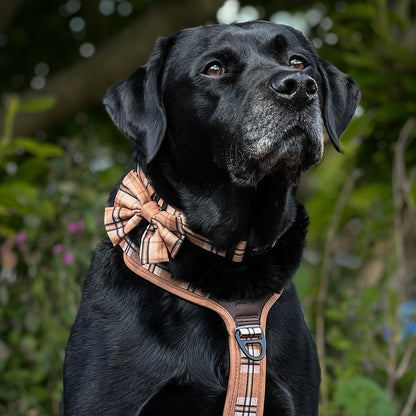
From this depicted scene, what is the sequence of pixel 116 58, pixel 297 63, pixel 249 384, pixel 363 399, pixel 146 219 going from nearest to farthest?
pixel 249 384, pixel 146 219, pixel 297 63, pixel 363 399, pixel 116 58

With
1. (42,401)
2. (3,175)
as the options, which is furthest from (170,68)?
(42,401)

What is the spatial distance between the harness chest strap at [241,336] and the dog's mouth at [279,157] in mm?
371

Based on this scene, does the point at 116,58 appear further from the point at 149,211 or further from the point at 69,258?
the point at 149,211

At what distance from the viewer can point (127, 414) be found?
211cm

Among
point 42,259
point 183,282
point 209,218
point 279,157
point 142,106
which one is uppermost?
point 142,106

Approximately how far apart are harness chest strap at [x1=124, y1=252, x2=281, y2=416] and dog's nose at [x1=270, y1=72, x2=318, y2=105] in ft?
1.99

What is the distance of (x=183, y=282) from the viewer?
2.28 meters

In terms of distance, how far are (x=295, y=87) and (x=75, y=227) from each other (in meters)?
2.23

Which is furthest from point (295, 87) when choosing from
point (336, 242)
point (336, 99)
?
point (336, 242)

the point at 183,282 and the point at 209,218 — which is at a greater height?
the point at 209,218

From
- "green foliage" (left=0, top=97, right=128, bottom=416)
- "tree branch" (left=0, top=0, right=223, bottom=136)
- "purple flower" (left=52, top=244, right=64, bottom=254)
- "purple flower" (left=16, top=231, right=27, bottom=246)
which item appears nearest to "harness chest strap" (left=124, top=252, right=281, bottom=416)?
"green foliage" (left=0, top=97, right=128, bottom=416)

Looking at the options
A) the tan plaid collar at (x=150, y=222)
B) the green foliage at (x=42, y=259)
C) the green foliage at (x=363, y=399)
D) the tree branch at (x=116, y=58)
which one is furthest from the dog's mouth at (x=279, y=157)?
the tree branch at (x=116, y=58)

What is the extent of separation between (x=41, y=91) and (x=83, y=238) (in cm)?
170

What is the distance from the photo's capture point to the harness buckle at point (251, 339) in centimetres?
215
